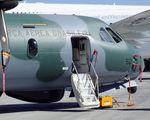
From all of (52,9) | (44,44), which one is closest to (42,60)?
(44,44)

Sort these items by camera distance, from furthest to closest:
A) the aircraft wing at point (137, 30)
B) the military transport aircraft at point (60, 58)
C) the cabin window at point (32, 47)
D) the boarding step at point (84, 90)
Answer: the aircraft wing at point (137, 30) → the boarding step at point (84, 90) → the cabin window at point (32, 47) → the military transport aircraft at point (60, 58)

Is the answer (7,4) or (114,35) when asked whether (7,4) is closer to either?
(7,4)

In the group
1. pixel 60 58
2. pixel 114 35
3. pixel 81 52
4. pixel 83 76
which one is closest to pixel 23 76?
pixel 60 58

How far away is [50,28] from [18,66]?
2.02m

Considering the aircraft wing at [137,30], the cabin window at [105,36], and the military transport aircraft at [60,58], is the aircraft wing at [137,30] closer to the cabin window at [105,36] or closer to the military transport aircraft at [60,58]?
the cabin window at [105,36]

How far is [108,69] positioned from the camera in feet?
66.7

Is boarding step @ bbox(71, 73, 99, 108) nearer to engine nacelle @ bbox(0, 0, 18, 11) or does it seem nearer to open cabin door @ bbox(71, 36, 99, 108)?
open cabin door @ bbox(71, 36, 99, 108)

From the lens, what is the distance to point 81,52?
2036 centimetres

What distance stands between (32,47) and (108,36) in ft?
11.9

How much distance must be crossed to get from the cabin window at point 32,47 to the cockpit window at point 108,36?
10.1 ft

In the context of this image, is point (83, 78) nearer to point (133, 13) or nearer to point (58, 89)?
point (58, 89)

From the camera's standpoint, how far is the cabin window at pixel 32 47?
18484 millimetres

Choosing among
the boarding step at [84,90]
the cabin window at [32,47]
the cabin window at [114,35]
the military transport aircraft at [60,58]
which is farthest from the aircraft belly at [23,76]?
the cabin window at [114,35]

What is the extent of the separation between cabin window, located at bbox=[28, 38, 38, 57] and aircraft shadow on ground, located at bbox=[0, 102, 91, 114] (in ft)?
8.39
